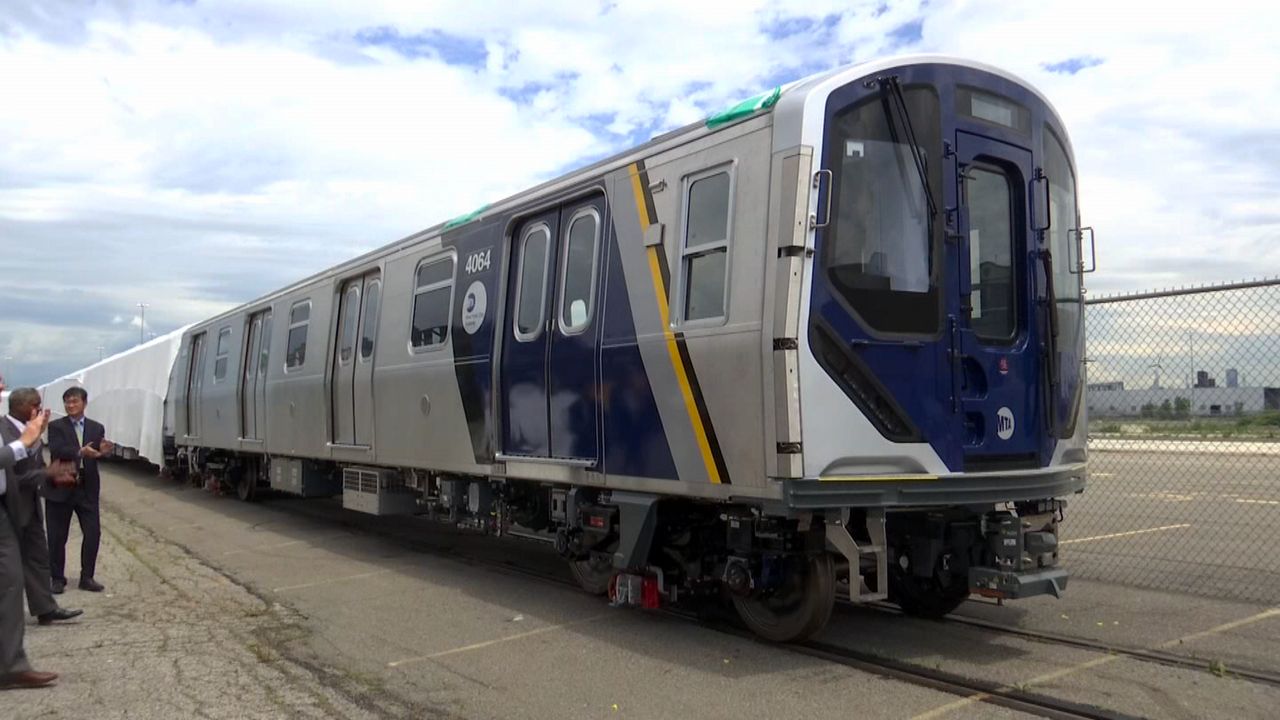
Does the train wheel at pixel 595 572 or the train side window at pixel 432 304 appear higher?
the train side window at pixel 432 304

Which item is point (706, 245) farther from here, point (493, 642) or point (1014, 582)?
point (493, 642)

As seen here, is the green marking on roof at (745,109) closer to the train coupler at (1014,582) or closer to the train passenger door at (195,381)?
the train coupler at (1014,582)

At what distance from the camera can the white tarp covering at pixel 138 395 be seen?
21406 mm

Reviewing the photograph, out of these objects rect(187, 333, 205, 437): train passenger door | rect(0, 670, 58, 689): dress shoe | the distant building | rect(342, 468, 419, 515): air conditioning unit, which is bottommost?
rect(0, 670, 58, 689): dress shoe

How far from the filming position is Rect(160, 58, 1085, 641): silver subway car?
540 cm

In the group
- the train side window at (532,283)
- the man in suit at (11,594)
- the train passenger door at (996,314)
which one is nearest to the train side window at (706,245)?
the train passenger door at (996,314)

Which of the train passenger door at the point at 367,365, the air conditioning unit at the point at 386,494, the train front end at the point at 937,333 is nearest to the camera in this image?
the train front end at the point at 937,333

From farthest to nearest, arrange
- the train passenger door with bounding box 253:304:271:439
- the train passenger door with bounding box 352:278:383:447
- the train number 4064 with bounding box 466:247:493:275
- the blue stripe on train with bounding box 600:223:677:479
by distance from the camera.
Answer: the train passenger door with bounding box 253:304:271:439 < the train passenger door with bounding box 352:278:383:447 < the train number 4064 with bounding box 466:247:493:275 < the blue stripe on train with bounding box 600:223:677:479

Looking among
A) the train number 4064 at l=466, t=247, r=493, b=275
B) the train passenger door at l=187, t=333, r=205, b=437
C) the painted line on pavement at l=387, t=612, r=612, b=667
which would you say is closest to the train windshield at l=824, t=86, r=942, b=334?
the painted line on pavement at l=387, t=612, r=612, b=667

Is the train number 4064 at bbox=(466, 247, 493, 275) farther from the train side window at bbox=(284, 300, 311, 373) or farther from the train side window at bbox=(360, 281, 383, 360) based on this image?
the train side window at bbox=(284, 300, 311, 373)

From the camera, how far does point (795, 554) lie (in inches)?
228

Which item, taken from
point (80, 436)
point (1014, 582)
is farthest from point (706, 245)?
point (80, 436)

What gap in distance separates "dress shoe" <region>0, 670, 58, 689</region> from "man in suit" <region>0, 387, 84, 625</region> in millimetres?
975

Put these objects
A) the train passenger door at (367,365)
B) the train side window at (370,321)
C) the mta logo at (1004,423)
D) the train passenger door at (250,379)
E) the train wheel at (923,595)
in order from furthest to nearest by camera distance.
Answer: the train passenger door at (250,379) → the train side window at (370,321) → the train passenger door at (367,365) → the train wheel at (923,595) → the mta logo at (1004,423)
